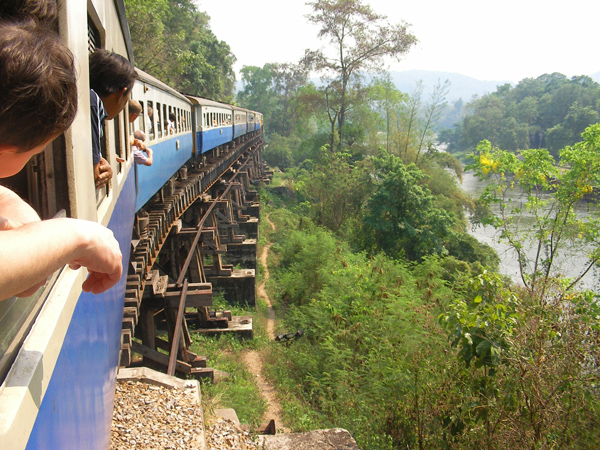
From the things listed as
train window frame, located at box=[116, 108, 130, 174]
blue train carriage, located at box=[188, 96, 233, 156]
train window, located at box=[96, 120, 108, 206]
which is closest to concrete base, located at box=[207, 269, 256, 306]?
blue train carriage, located at box=[188, 96, 233, 156]

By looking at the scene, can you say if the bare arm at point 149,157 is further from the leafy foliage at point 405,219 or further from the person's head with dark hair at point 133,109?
the leafy foliage at point 405,219

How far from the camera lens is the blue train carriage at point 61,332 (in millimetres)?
777

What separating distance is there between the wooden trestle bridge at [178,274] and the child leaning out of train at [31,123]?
11.2 ft

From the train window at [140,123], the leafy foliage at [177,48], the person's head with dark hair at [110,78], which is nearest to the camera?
the person's head with dark hair at [110,78]

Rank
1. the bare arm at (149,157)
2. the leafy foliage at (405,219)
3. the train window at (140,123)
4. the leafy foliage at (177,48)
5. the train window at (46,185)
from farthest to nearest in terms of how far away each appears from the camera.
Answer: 1. the leafy foliage at (177,48)
2. the leafy foliage at (405,219)
3. the train window at (140,123)
4. the bare arm at (149,157)
5. the train window at (46,185)

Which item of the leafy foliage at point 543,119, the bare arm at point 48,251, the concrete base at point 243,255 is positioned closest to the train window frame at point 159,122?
the bare arm at point 48,251

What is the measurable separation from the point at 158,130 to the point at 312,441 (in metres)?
4.22

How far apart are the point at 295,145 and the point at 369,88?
2107cm

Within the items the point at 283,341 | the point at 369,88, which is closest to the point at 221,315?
the point at 283,341

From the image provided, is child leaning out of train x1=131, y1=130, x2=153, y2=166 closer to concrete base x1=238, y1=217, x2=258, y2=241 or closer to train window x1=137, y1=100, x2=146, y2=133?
train window x1=137, y1=100, x2=146, y2=133

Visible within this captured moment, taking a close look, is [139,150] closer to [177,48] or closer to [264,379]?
[264,379]

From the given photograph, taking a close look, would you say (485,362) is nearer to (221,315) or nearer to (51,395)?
(51,395)

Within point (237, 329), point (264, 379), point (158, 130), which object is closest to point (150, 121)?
point (158, 130)

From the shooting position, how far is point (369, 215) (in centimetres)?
1784
